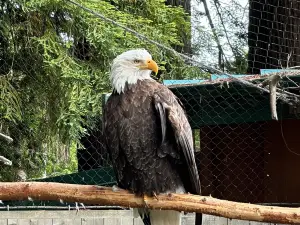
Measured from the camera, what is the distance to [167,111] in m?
2.40

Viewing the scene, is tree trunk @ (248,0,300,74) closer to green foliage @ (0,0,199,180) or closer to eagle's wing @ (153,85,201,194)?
green foliage @ (0,0,199,180)

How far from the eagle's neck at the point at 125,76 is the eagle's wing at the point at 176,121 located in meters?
0.13

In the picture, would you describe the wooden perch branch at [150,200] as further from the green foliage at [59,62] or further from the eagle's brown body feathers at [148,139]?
the green foliage at [59,62]

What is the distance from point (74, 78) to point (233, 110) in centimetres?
104

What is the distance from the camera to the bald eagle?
242cm

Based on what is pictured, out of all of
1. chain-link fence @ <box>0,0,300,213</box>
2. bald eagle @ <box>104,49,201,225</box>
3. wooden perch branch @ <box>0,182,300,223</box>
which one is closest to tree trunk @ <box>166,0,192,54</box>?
chain-link fence @ <box>0,0,300,213</box>

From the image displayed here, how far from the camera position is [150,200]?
95.2 inches

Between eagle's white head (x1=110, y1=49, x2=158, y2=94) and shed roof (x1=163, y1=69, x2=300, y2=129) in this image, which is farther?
shed roof (x1=163, y1=69, x2=300, y2=129)

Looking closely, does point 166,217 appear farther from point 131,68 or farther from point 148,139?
point 131,68

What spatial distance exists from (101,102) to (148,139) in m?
1.31

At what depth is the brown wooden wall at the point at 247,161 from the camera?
4.11 meters

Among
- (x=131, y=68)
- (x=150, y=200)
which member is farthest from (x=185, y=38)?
(x=150, y=200)

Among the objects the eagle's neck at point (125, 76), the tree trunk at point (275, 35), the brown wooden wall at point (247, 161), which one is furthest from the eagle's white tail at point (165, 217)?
the tree trunk at point (275, 35)

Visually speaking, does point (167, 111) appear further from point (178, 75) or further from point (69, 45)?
point (178, 75)
